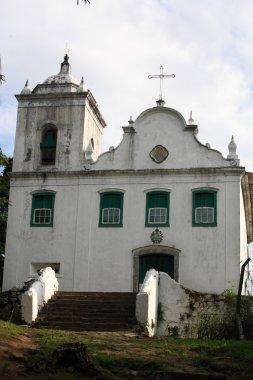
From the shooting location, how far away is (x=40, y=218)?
23.8m

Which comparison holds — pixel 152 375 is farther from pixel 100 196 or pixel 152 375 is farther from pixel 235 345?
pixel 100 196

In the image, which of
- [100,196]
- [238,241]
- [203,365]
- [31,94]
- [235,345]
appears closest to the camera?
[203,365]

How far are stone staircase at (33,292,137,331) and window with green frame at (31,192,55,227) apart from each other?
14.5 feet

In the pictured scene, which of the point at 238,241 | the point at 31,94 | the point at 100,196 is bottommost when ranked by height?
the point at 238,241

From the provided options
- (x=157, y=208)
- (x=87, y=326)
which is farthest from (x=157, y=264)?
(x=87, y=326)

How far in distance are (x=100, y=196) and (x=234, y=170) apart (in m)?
4.83

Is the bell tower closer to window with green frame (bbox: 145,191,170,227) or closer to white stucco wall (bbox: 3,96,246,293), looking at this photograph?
white stucco wall (bbox: 3,96,246,293)

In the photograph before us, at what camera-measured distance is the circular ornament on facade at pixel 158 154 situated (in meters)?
23.5

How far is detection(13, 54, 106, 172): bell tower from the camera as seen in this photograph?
24562 millimetres

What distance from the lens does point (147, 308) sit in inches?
667

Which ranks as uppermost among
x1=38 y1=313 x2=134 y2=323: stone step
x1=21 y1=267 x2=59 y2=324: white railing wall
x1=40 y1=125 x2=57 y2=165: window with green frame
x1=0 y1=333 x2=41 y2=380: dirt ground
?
x1=40 y1=125 x2=57 y2=165: window with green frame

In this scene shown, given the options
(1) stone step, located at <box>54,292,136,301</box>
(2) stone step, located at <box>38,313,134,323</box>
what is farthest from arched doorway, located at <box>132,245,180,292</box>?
(2) stone step, located at <box>38,313,134,323</box>

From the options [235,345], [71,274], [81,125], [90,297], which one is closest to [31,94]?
[81,125]

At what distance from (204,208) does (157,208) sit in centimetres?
164
